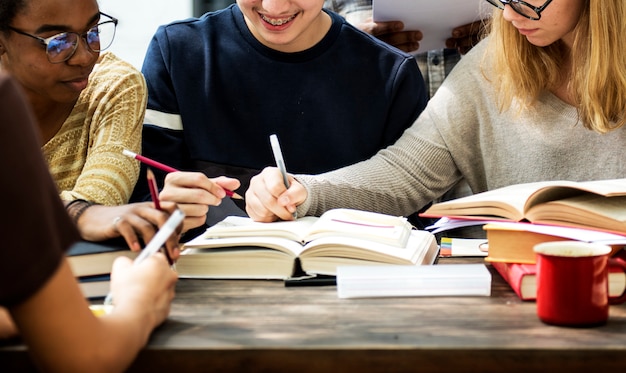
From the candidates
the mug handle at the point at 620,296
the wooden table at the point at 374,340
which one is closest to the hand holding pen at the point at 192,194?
the wooden table at the point at 374,340

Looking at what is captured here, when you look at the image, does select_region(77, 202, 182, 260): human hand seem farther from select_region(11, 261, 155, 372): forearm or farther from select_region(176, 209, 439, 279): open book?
select_region(11, 261, 155, 372): forearm

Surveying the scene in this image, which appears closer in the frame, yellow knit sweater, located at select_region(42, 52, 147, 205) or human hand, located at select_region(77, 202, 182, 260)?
human hand, located at select_region(77, 202, 182, 260)

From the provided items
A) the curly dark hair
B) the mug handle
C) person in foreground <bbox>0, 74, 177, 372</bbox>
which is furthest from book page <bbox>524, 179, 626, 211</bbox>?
the curly dark hair

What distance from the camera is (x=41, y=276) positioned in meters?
0.81

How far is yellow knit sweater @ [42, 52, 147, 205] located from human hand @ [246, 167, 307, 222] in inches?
13.6

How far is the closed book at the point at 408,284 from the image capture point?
120cm

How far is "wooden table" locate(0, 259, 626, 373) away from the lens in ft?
3.16

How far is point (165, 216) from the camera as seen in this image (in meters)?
1.25

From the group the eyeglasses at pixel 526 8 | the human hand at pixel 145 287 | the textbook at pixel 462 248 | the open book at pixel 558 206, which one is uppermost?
the eyeglasses at pixel 526 8

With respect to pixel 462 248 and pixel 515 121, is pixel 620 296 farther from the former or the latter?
pixel 515 121

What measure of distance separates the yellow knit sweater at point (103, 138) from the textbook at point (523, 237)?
83 centimetres

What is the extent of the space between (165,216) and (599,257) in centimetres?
61

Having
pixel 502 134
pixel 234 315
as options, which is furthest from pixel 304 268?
pixel 502 134

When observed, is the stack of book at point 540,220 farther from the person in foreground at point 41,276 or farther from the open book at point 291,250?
the person in foreground at point 41,276
